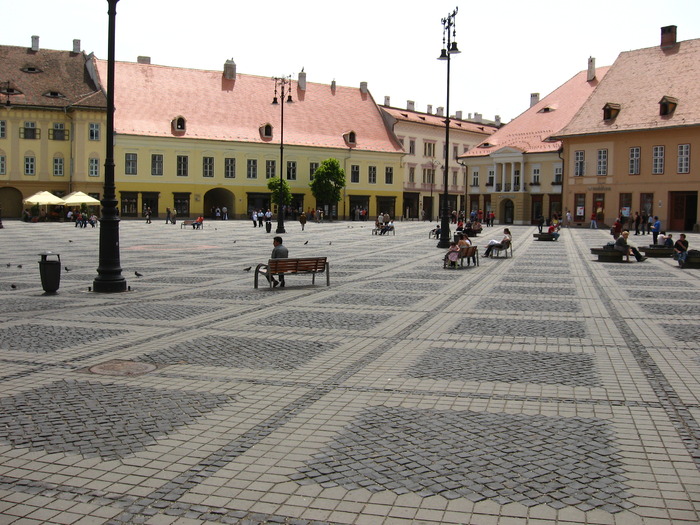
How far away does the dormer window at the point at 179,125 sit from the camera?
70.1 metres

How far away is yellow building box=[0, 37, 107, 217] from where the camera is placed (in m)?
65.2

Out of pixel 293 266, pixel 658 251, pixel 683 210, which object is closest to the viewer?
pixel 293 266

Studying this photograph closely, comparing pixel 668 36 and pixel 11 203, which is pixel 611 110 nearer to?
pixel 668 36

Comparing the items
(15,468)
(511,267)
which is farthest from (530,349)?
(511,267)

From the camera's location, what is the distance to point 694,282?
19.3m

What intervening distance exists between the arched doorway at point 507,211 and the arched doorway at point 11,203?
151ft

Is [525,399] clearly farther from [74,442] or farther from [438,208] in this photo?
[438,208]

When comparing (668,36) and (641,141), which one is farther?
(668,36)

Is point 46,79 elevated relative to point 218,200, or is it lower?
elevated

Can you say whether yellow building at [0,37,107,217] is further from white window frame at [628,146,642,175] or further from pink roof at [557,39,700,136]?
white window frame at [628,146,642,175]

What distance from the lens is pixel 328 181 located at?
73.8 m

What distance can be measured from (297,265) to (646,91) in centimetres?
5061

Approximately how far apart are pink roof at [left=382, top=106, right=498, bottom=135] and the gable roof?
33553mm

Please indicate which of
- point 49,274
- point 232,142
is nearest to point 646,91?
point 232,142
